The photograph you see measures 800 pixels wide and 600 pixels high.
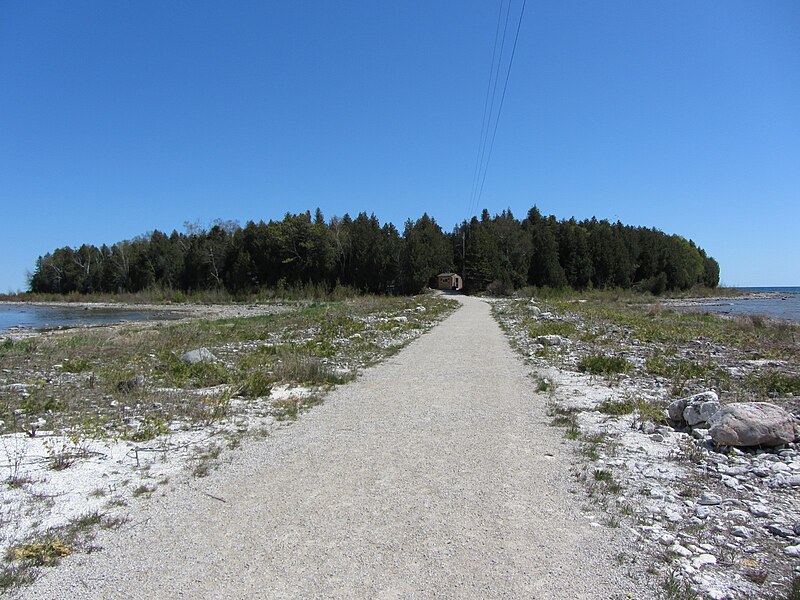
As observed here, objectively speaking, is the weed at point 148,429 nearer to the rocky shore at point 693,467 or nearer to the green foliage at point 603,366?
the rocky shore at point 693,467

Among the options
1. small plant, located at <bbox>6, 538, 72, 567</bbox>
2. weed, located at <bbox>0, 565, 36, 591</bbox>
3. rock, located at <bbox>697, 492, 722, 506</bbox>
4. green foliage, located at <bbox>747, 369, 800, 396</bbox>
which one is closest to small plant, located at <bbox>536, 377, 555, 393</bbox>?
green foliage, located at <bbox>747, 369, 800, 396</bbox>

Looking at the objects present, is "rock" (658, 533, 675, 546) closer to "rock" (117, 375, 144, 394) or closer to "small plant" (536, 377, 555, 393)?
"small plant" (536, 377, 555, 393)

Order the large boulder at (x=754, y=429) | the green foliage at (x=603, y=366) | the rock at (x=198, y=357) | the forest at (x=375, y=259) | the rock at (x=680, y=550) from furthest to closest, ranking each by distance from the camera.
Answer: the forest at (x=375, y=259) → the rock at (x=198, y=357) → the green foliage at (x=603, y=366) → the large boulder at (x=754, y=429) → the rock at (x=680, y=550)

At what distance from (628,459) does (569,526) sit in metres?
2.49

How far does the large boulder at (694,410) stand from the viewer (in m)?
7.93

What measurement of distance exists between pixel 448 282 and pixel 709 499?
81.9 meters

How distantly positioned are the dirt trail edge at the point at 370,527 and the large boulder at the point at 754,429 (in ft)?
7.32

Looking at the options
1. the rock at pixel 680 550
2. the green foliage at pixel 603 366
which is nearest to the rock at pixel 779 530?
the rock at pixel 680 550

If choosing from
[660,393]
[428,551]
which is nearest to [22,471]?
[428,551]

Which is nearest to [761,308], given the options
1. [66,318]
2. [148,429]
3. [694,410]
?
[694,410]

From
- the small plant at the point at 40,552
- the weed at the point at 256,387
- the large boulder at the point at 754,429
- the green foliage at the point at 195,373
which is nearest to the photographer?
the small plant at the point at 40,552

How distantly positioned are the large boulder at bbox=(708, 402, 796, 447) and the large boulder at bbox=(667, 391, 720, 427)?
53 centimetres

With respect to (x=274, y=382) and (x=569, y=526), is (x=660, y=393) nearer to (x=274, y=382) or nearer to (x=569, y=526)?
(x=569, y=526)

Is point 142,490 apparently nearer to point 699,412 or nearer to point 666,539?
point 666,539
